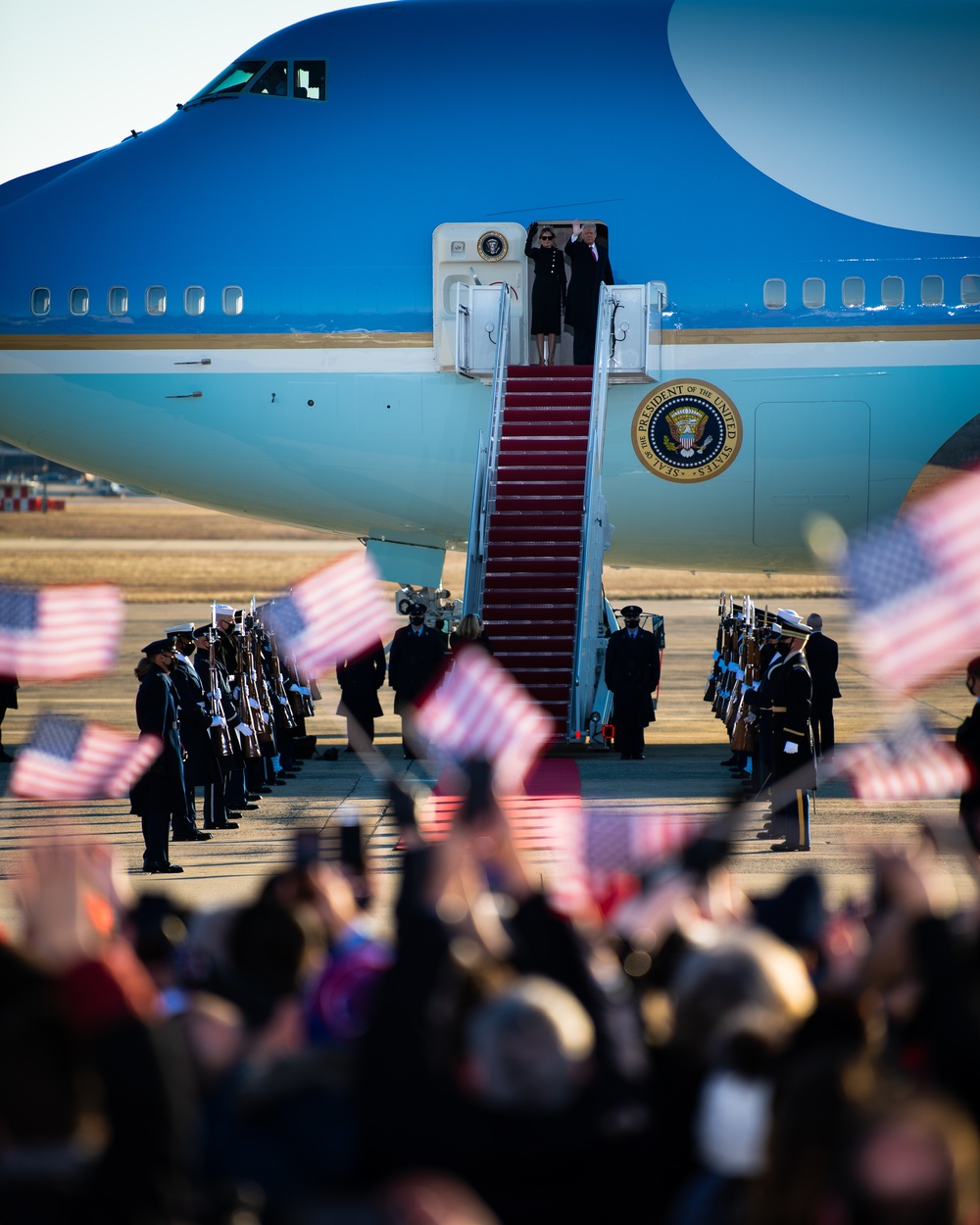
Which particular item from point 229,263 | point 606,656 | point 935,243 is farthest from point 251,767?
point 935,243

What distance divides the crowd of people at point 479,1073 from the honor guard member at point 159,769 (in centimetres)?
686

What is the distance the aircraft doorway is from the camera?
16078 mm

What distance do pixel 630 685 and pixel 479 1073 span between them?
1283 centimetres

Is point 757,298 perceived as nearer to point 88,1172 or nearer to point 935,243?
point 935,243

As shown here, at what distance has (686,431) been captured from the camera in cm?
1653

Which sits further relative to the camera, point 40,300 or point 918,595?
point 40,300

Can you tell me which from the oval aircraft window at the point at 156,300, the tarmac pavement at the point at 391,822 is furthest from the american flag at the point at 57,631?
the oval aircraft window at the point at 156,300

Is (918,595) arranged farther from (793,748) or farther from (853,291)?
(853,291)

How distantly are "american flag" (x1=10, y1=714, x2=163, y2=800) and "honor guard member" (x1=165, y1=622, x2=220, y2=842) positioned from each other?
2534 millimetres

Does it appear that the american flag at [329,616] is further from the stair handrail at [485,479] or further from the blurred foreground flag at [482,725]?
the stair handrail at [485,479]

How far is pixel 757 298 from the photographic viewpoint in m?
16.1

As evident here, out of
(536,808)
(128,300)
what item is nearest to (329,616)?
(536,808)

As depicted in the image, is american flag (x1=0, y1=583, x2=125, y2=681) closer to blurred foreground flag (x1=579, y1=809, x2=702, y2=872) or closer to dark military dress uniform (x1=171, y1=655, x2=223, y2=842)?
dark military dress uniform (x1=171, y1=655, x2=223, y2=842)

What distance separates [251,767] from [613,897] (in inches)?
361
